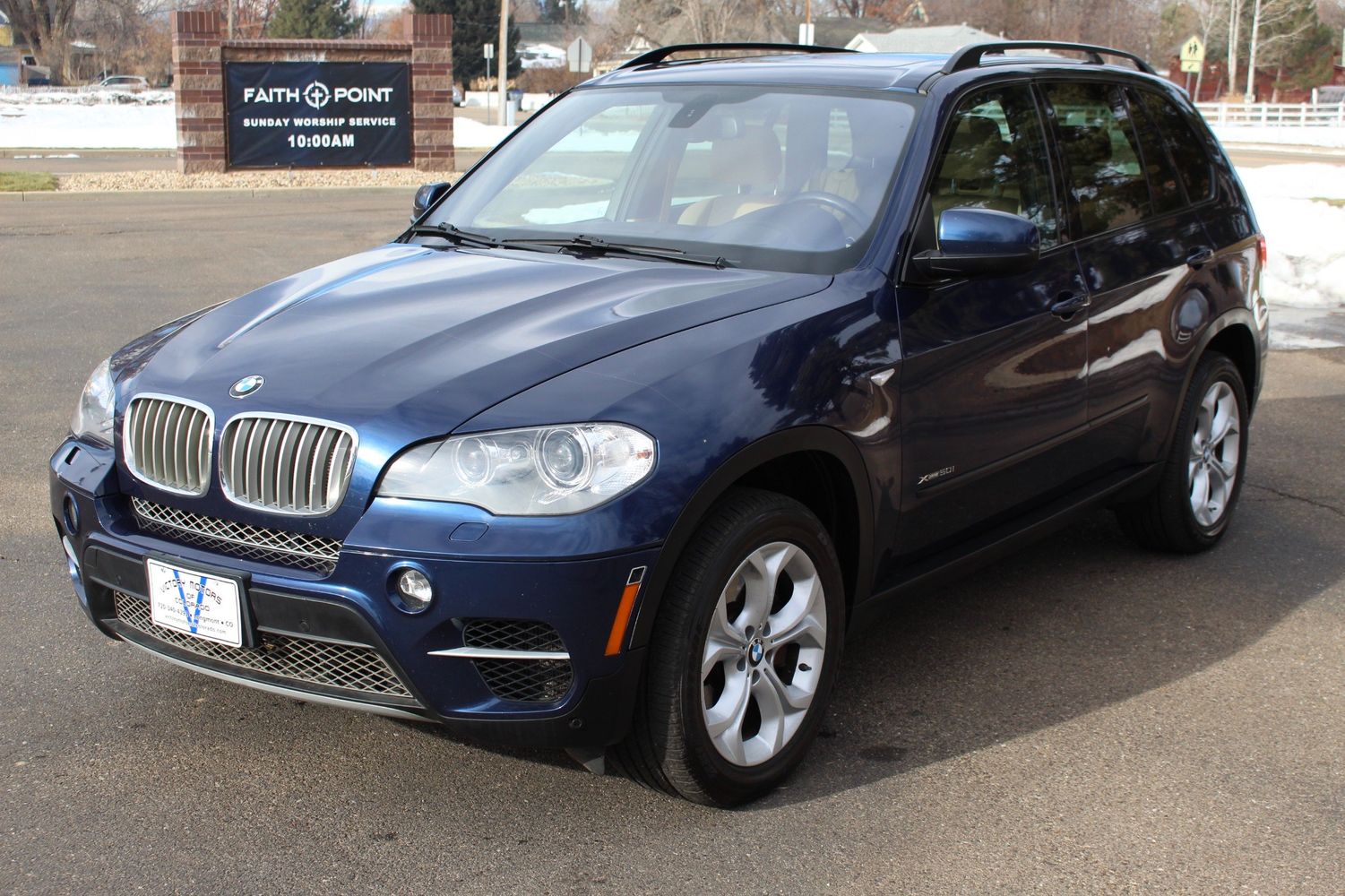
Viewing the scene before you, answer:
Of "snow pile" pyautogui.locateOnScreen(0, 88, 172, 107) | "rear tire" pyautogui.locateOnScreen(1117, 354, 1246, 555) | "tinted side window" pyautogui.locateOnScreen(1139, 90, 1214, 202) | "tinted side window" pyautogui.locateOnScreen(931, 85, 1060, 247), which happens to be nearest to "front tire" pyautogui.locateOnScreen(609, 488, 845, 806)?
"tinted side window" pyautogui.locateOnScreen(931, 85, 1060, 247)

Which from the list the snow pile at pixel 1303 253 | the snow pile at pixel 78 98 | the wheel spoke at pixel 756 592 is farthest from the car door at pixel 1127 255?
the snow pile at pixel 78 98

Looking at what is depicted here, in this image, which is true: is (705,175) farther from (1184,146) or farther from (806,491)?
(1184,146)

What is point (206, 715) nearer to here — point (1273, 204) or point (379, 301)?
point (379, 301)

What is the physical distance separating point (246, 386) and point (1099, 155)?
9.86ft

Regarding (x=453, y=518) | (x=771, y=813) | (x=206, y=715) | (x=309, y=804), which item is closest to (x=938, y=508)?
(x=771, y=813)

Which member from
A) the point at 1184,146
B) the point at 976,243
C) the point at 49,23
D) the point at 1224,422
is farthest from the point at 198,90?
the point at 49,23

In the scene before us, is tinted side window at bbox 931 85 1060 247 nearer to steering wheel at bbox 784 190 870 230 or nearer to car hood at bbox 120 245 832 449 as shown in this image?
steering wheel at bbox 784 190 870 230

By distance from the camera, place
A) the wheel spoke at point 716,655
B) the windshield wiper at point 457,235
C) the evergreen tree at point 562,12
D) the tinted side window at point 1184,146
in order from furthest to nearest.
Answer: the evergreen tree at point 562,12 → the tinted side window at point 1184,146 → the windshield wiper at point 457,235 → the wheel spoke at point 716,655

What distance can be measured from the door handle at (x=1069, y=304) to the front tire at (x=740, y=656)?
1.26 metres

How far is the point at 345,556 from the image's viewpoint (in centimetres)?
304

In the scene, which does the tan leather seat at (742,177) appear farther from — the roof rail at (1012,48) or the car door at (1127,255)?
the car door at (1127,255)

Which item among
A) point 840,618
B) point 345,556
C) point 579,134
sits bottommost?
point 840,618

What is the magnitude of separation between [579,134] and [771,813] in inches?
100

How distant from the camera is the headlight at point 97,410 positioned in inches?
144
